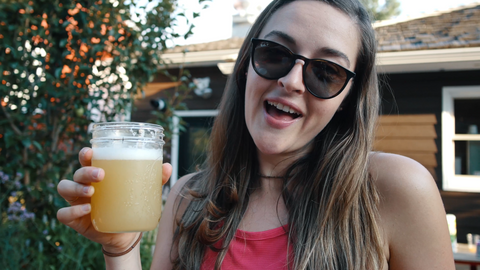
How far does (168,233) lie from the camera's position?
1.64 metres

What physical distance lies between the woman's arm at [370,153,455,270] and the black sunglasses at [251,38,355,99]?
14.5 inches

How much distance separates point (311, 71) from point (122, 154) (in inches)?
29.5

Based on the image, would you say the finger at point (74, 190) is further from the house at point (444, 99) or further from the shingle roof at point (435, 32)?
the shingle roof at point (435, 32)

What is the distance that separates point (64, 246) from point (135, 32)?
1844 mm

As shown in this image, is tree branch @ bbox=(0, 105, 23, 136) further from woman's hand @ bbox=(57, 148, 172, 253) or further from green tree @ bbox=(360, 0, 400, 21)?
green tree @ bbox=(360, 0, 400, 21)

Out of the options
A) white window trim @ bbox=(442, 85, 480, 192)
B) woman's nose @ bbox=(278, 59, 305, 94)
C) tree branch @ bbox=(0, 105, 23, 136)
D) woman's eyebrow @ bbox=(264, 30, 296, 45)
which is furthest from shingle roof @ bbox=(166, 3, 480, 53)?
woman's nose @ bbox=(278, 59, 305, 94)

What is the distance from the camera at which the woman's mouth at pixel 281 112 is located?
1.40 metres

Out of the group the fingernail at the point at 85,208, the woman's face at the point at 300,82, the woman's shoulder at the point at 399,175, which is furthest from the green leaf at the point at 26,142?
the woman's shoulder at the point at 399,175

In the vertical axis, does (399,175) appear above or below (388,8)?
below

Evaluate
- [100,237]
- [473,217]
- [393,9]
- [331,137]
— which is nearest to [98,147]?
[100,237]

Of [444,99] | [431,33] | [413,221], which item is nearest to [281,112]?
[413,221]

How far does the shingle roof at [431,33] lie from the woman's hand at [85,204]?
413 centimetres

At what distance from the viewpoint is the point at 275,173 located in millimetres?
1596

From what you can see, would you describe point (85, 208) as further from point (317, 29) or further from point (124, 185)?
point (317, 29)
